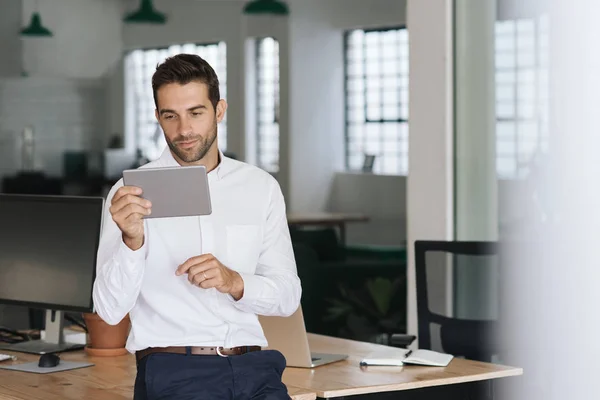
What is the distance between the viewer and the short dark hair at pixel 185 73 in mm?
2713

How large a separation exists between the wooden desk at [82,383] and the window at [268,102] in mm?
7390

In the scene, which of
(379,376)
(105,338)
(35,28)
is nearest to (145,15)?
(35,28)

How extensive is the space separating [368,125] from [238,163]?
7475 mm

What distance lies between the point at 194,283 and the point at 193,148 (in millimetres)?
324

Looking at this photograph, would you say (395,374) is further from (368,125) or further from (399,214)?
(368,125)

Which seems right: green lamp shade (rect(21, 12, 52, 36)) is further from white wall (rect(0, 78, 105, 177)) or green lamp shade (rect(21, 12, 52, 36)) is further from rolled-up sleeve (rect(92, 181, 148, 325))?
rolled-up sleeve (rect(92, 181, 148, 325))

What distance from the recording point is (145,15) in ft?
30.4

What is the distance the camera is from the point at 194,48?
1056 cm

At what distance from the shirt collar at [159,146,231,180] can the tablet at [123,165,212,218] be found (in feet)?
0.67


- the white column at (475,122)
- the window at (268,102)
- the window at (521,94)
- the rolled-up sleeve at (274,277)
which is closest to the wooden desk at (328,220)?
the window at (268,102)

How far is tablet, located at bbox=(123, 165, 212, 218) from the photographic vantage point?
2.52 metres

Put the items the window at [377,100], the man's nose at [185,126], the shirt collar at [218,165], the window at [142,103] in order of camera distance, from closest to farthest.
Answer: the man's nose at [185,126]
the shirt collar at [218,165]
the window at [142,103]
the window at [377,100]

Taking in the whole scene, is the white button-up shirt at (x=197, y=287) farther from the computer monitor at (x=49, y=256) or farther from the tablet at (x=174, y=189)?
the computer monitor at (x=49, y=256)

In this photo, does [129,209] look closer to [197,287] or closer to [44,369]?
[197,287]
